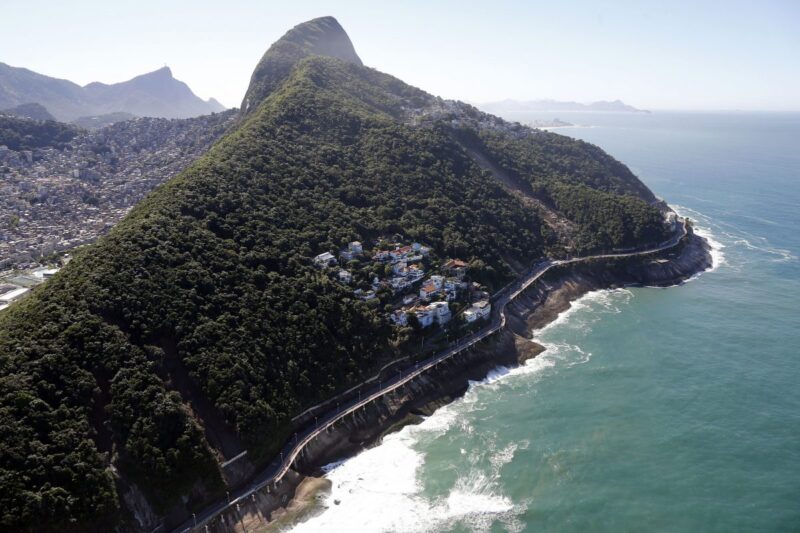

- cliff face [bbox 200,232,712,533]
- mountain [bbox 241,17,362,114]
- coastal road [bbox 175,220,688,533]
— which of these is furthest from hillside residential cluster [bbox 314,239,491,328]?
mountain [bbox 241,17,362,114]

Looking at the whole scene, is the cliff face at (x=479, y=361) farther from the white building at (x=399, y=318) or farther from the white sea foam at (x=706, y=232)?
the white building at (x=399, y=318)

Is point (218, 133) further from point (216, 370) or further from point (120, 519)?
point (120, 519)

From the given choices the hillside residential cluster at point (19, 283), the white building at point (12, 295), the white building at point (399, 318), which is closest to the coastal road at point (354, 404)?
the white building at point (399, 318)

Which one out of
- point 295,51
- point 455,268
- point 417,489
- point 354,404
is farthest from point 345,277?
point 295,51

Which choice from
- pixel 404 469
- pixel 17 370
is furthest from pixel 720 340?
pixel 17 370

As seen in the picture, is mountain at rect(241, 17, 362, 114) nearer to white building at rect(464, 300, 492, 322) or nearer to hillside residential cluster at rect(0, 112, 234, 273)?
hillside residential cluster at rect(0, 112, 234, 273)
